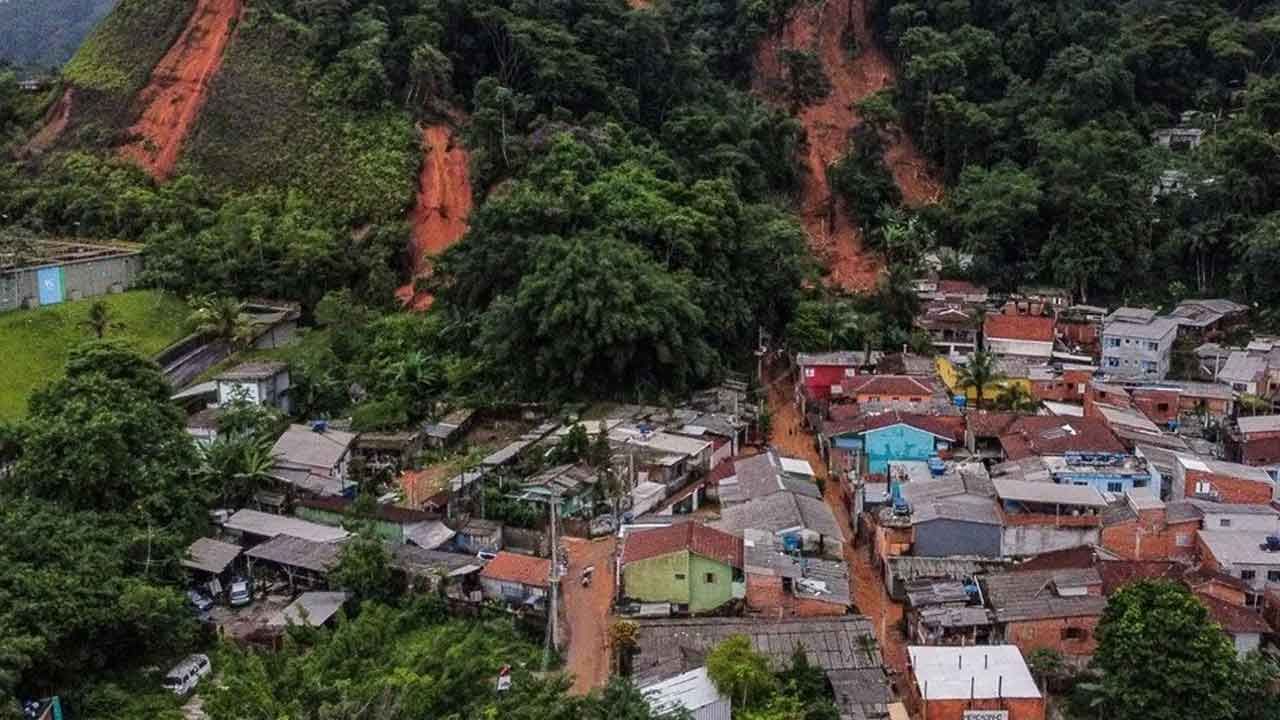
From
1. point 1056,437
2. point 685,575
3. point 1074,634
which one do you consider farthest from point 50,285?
point 1074,634

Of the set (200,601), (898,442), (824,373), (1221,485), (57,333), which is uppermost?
(57,333)

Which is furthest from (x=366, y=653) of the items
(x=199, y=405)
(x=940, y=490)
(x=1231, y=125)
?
(x=1231, y=125)

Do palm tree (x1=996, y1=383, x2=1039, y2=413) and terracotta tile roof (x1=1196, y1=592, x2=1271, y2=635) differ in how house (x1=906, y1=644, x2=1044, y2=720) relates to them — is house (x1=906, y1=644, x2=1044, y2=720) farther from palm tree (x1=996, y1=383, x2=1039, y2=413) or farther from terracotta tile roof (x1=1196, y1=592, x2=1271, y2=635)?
palm tree (x1=996, y1=383, x2=1039, y2=413)

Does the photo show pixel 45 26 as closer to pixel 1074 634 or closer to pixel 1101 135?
pixel 1101 135

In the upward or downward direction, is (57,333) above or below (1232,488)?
above

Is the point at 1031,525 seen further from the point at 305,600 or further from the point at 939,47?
the point at 939,47

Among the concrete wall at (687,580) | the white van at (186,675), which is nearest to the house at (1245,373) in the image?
the concrete wall at (687,580)

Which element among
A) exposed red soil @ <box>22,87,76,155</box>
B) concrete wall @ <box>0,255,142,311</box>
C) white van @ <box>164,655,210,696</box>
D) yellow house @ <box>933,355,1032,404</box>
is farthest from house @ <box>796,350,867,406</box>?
exposed red soil @ <box>22,87,76,155</box>
